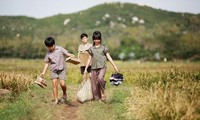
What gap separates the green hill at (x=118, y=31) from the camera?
286ft

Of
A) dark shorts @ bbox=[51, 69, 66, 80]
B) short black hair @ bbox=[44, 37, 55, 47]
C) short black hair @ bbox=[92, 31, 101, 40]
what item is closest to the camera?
short black hair @ bbox=[44, 37, 55, 47]

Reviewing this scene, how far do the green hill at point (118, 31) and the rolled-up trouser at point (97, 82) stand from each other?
65270mm

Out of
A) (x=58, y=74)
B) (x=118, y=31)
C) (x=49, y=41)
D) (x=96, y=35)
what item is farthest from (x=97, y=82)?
(x=118, y=31)

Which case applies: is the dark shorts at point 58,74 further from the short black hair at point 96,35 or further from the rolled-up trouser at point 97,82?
the short black hair at point 96,35

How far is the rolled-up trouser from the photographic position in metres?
11.7

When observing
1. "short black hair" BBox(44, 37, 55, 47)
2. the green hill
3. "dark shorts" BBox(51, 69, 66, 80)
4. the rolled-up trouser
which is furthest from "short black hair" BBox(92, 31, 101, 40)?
the green hill

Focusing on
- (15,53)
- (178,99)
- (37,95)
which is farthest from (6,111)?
(15,53)

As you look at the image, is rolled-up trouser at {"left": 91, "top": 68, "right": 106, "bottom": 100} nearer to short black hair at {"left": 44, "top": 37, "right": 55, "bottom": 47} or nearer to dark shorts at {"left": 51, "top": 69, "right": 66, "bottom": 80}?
dark shorts at {"left": 51, "top": 69, "right": 66, "bottom": 80}

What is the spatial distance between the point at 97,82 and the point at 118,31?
336 feet

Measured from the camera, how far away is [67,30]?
12025 cm

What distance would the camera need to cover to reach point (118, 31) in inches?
4486

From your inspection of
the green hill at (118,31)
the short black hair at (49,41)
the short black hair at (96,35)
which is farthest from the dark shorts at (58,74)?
the green hill at (118,31)

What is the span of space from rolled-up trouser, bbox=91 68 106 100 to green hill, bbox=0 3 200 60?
65.3 meters

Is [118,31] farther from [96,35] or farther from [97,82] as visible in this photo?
[96,35]
